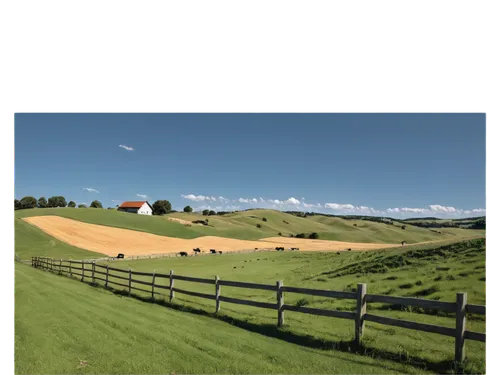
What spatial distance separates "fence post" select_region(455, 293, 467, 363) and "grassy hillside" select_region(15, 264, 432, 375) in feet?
2.65

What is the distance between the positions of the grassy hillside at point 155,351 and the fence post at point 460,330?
806mm

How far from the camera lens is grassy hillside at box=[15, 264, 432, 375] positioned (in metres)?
5.92

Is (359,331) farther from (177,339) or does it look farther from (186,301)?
(186,301)

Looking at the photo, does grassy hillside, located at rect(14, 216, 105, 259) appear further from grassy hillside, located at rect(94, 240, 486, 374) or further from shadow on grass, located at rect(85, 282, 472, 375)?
shadow on grass, located at rect(85, 282, 472, 375)

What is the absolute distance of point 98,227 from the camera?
6056 cm

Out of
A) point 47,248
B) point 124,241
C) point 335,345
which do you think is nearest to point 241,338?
point 335,345

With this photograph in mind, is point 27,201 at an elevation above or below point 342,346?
above

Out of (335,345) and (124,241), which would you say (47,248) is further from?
(335,345)

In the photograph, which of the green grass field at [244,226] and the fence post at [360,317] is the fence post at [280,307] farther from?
the green grass field at [244,226]

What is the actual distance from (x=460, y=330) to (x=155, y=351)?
549 cm

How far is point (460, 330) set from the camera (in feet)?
21.5

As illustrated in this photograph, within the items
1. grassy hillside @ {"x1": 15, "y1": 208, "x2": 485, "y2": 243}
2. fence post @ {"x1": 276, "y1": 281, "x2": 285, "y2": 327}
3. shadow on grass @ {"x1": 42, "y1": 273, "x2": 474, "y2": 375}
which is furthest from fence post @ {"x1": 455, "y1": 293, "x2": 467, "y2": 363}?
grassy hillside @ {"x1": 15, "y1": 208, "x2": 485, "y2": 243}
